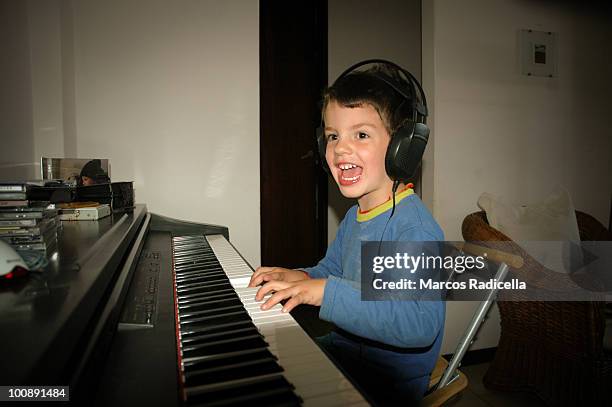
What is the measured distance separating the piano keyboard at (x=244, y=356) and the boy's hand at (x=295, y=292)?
3 centimetres

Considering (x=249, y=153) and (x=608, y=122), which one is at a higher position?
(x=608, y=122)

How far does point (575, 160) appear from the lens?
8.02ft

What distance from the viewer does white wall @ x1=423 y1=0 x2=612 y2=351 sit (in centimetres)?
215

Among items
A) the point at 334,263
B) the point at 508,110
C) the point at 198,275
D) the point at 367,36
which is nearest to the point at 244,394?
the point at 198,275

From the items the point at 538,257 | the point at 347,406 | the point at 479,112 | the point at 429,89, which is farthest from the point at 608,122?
the point at 347,406

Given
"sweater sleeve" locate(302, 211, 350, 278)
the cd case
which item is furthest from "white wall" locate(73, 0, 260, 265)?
"sweater sleeve" locate(302, 211, 350, 278)

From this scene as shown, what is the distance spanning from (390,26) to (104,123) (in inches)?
109

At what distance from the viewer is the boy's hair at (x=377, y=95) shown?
1072 mm

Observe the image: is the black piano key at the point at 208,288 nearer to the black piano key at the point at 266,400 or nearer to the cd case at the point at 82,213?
the black piano key at the point at 266,400

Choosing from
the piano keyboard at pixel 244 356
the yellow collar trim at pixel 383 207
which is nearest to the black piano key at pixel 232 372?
the piano keyboard at pixel 244 356

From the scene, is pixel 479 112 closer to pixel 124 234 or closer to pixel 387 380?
pixel 387 380

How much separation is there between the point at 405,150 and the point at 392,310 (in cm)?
42

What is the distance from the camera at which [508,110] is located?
7.44 ft

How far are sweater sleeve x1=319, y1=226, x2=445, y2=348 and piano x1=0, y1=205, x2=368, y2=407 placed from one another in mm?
126
